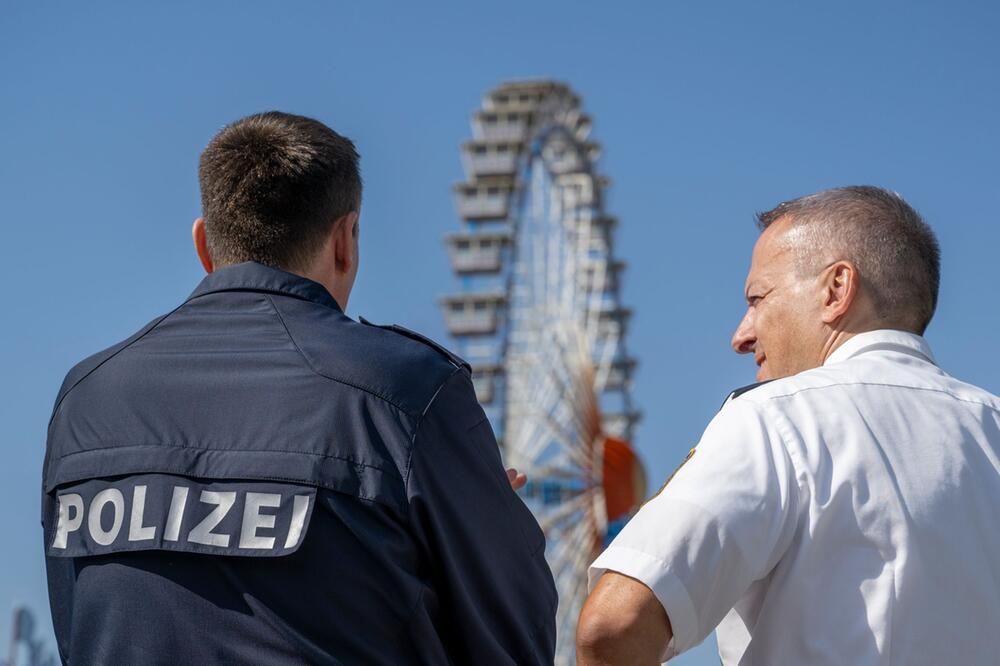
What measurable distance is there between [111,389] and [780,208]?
4.30ft

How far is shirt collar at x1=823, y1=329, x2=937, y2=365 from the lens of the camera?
8.07 ft

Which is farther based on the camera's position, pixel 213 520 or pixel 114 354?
pixel 114 354

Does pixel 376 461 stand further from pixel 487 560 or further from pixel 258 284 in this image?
pixel 258 284

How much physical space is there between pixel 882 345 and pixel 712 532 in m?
0.57

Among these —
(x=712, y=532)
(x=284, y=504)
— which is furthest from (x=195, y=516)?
(x=712, y=532)

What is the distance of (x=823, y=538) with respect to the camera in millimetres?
2186

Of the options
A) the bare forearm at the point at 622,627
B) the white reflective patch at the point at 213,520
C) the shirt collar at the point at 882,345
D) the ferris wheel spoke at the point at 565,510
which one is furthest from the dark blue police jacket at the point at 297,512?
the ferris wheel spoke at the point at 565,510

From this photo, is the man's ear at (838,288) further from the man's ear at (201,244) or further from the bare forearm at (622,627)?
the man's ear at (201,244)

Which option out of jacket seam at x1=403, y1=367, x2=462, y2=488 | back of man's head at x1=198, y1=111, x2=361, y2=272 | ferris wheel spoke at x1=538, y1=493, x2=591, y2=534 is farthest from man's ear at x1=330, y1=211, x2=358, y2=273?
ferris wheel spoke at x1=538, y1=493, x2=591, y2=534

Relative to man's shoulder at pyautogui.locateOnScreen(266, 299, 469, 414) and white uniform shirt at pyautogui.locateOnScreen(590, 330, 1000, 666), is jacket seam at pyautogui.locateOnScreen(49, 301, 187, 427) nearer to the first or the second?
man's shoulder at pyautogui.locateOnScreen(266, 299, 469, 414)

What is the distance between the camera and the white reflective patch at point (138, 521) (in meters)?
2.12

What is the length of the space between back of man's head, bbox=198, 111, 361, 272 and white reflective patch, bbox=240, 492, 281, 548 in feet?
1.50

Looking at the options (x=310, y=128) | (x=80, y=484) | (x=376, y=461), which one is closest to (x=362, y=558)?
(x=376, y=461)

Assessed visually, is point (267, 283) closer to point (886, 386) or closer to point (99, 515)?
point (99, 515)
